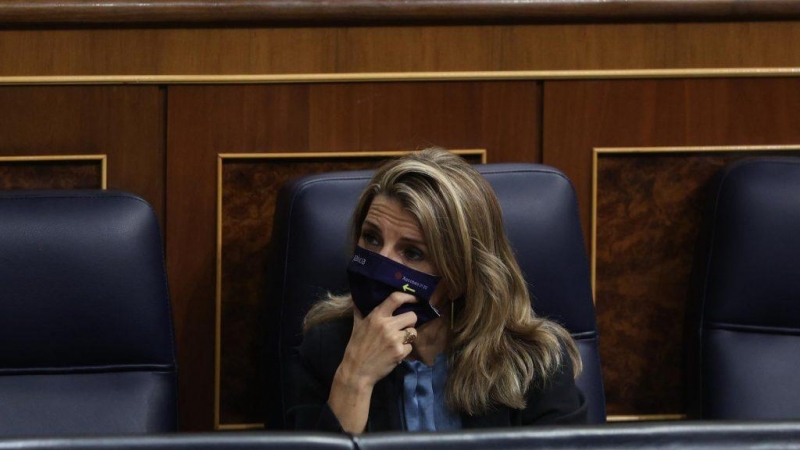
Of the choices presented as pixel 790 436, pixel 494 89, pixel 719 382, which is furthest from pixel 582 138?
pixel 790 436

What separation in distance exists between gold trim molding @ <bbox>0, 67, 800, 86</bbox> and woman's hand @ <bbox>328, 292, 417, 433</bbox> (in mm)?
487

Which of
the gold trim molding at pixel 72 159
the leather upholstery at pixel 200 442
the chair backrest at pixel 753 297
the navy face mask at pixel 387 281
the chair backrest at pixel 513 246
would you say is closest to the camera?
the leather upholstery at pixel 200 442

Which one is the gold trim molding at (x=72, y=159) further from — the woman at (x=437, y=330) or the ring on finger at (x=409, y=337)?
the ring on finger at (x=409, y=337)

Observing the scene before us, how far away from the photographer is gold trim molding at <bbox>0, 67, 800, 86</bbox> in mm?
1624

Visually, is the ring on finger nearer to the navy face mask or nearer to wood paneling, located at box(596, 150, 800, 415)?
the navy face mask

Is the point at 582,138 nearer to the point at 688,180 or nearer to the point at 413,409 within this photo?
the point at 688,180

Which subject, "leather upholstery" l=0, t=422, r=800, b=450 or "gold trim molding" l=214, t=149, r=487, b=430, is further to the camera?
"gold trim molding" l=214, t=149, r=487, b=430

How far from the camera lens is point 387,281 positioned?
4.11ft

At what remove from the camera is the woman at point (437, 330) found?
127 centimetres

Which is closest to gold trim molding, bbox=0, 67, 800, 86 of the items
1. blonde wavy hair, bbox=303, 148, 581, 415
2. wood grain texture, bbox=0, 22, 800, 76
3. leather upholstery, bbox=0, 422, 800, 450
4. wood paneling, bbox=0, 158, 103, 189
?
wood grain texture, bbox=0, 22, 800, 76

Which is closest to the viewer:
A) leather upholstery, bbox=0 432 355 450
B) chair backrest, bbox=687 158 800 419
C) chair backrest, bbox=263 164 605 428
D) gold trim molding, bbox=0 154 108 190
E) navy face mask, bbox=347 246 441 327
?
leather upholstery, bbox=0 432 355 450

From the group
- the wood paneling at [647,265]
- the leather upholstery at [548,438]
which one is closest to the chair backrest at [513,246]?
the wood paneling at [647,265]

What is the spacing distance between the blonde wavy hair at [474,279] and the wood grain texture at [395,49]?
372mm

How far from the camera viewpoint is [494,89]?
1.68m
